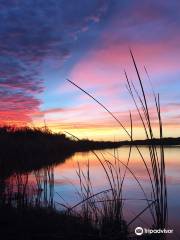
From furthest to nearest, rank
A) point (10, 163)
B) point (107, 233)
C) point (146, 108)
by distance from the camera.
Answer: point (10, 163) → point (107, 233) → point (146, 108)

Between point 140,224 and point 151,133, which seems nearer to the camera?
point 151,133

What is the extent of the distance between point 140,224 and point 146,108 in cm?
370

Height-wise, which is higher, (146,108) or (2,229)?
(146,108)

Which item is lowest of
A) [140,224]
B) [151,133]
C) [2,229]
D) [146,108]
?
[140,224]

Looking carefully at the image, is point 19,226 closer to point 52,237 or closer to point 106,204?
point 52,237

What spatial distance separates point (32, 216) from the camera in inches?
184

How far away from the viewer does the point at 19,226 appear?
13.8 feet

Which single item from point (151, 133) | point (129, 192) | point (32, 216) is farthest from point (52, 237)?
point (129, 192)

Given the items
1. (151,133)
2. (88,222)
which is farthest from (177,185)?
(151,133)

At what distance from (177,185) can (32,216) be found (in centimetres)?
814

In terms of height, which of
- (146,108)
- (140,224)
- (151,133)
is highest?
(146,108)

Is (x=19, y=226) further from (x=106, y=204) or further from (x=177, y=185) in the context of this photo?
(x=177, y=185)

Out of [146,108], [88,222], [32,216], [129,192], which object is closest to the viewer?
[146,108]

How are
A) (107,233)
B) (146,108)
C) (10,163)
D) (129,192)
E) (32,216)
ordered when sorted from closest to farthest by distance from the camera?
1. (146,108)
2. (107,233)
3. (32,216)
4. (10,163)
5. (129,192)
